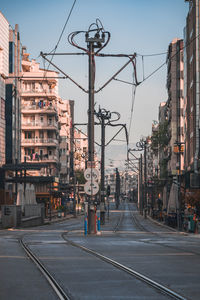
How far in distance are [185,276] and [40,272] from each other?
2884 mm

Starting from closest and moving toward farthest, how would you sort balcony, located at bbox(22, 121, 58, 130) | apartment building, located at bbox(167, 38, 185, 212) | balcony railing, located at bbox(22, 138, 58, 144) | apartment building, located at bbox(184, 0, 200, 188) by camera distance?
apartment building, located at bbox(184, 0, 200, 188) → apartment building, located at bbox(167, 38, 185, 212) → balcony, located at bbox(22, 121, 58, 130) → balcony railing, located at bbox(22, 138, 58, 144)

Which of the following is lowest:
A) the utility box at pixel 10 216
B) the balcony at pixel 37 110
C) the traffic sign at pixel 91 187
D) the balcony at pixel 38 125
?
the utility box at pixel 10 216

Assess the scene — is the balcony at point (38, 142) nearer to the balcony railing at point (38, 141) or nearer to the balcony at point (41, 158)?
the balcony railing at point (38, 141)

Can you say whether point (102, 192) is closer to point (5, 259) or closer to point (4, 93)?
point (4, 93)

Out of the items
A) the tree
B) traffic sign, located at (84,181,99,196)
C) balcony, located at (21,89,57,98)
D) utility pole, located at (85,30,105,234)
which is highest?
balcony, located at (21,89,57,98)

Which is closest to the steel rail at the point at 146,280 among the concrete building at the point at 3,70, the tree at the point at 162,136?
the concrete building at the point at 3,70

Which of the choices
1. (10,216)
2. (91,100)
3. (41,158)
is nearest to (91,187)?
(91,100)

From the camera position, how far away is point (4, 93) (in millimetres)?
77000

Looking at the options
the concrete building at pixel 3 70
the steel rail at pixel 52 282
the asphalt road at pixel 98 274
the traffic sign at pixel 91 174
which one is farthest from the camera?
the concrete building at pixel 3 70

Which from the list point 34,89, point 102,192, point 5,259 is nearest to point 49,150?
point 34,89

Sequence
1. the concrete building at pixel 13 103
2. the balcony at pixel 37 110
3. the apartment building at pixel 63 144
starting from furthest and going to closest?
the apartment building at pixel 63 144 → the balcony at pixel 37 110 → the concrete building at pixel 13 103

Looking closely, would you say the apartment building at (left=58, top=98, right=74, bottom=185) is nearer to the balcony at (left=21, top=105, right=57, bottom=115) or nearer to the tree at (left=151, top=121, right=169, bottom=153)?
the balcony at (left=21, top=105, right=57, bottom=115)

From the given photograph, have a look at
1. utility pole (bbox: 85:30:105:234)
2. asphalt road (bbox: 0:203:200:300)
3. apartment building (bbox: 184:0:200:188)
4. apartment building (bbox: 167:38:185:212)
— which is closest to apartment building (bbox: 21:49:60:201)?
apartment building (bbox: 167:38:185:212)

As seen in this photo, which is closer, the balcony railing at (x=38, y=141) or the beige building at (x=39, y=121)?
the beige building at (x=39, y=121)
